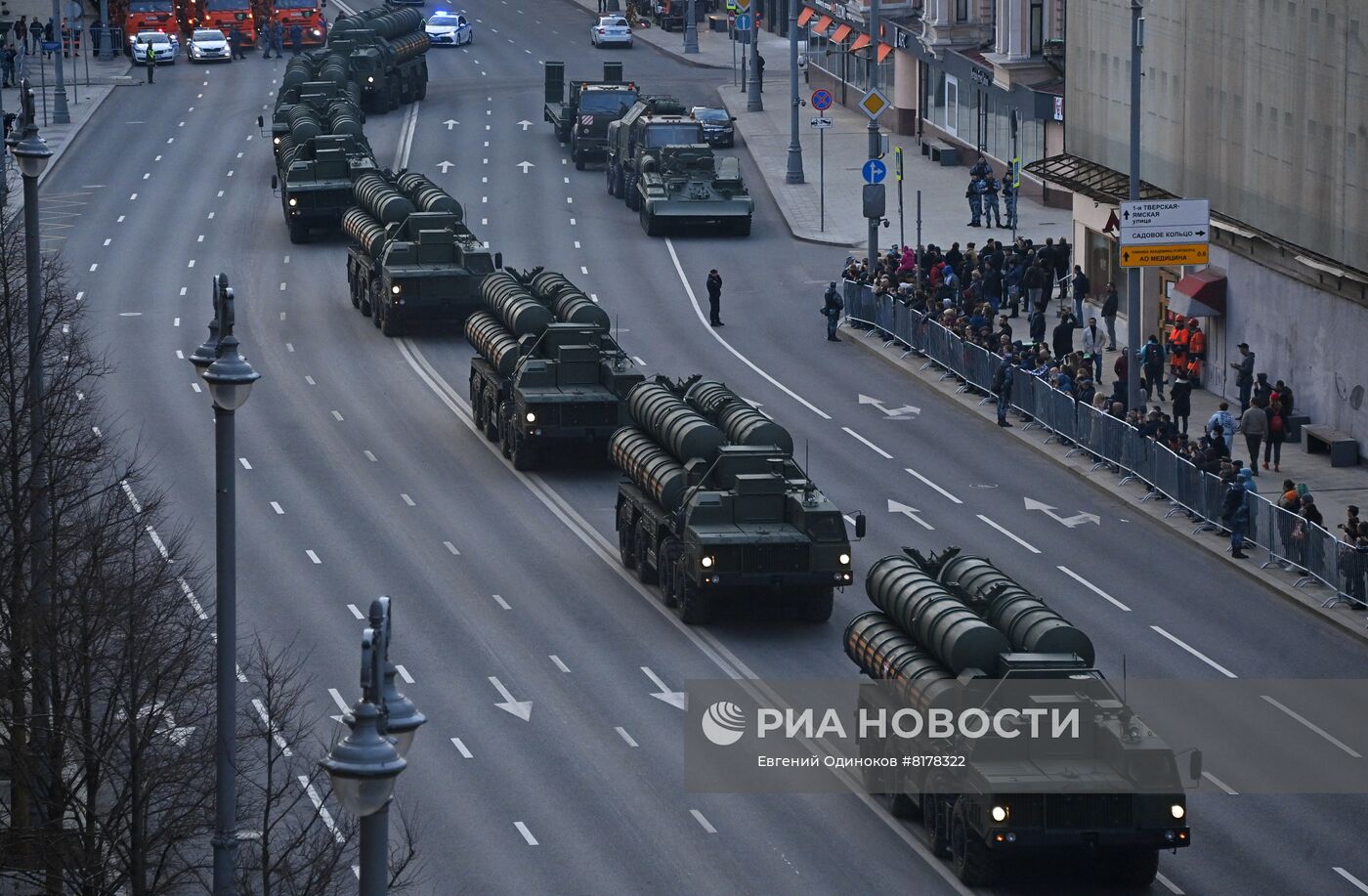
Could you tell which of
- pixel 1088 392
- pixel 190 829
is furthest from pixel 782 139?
pixel 190 829

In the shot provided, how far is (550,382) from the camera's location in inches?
2032

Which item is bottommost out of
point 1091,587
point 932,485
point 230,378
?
point 932,485

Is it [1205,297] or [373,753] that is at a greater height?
[373,753]

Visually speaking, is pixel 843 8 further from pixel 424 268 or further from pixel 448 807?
pixel 448 807

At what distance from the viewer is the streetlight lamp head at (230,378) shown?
21.3 metres

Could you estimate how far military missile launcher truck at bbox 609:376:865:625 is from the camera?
41000 mm

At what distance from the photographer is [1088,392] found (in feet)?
171

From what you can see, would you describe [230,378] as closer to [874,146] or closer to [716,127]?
[874,146]

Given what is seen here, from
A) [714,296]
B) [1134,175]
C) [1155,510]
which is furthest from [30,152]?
[714,296]

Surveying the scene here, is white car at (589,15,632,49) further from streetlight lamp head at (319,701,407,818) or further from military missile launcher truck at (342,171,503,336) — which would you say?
streetlight lamp head at (319,701,407,818)

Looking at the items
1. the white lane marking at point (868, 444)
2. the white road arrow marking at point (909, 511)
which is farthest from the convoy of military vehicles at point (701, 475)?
the white lane marking at point (868, 444)

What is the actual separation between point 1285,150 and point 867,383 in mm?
10865

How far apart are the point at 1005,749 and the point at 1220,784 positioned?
5978 millimetres

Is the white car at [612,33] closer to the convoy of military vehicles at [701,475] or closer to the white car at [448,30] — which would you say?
the white car at [448,30]
